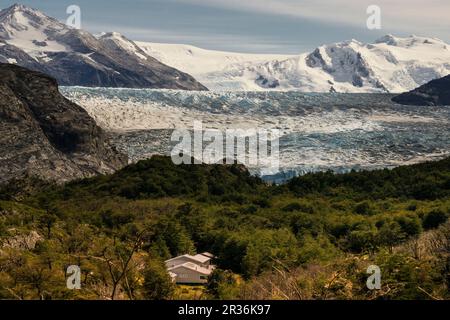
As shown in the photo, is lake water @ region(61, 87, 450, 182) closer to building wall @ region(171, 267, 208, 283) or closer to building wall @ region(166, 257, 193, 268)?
building wall @ region(166, 257, 193, 268)

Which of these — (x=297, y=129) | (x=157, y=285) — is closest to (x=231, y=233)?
(x=157, y=285)

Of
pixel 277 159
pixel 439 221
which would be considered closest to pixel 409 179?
pixel 439 221

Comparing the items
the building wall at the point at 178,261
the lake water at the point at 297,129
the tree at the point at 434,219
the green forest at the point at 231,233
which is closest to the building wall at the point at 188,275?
the green forest at the point at 231,233

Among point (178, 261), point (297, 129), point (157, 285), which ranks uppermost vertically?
point (157, 285)

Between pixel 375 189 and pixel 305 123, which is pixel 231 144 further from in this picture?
Result: pixel 375 189

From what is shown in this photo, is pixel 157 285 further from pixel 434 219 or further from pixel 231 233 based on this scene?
pixel 434 219
